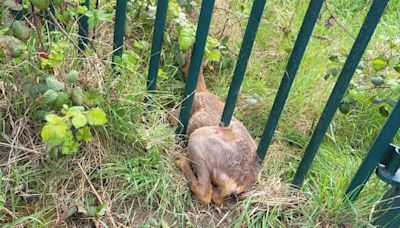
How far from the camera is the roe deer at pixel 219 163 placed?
2.77 meters

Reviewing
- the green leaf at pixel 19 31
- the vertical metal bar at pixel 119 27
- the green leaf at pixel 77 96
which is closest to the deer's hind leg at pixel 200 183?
the green leaf at pixel 77 96

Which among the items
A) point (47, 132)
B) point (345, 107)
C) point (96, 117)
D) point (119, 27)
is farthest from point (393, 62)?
point (47, 132)

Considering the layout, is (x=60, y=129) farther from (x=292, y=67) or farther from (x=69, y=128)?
(x=292, y=67)

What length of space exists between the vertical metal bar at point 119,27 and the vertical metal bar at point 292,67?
0.92 meters

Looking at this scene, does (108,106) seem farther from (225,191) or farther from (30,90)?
(225,191)

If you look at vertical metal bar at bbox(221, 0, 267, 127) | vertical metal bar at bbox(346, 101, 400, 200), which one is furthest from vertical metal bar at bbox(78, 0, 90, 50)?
vertical metal bar at bbox(346, 101, 400, 200)

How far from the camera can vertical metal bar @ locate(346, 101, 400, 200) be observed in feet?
8.01

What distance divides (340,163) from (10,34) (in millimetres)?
1936

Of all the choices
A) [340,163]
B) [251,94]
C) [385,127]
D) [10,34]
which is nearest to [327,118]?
[385,127]

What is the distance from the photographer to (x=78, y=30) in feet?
10.00

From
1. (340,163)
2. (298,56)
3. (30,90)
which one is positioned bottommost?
(340,163)

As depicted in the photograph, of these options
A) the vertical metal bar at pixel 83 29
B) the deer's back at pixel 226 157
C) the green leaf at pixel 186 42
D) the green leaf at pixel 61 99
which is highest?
the green leaf at pixel 186 42

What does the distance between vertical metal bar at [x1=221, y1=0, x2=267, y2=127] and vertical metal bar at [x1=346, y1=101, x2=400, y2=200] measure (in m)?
0.73

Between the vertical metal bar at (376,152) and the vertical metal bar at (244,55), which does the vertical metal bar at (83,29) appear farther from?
the vertical metal bar at (376,152)
